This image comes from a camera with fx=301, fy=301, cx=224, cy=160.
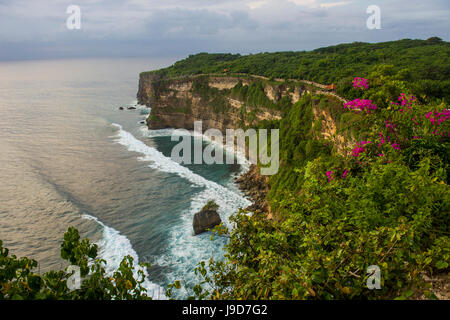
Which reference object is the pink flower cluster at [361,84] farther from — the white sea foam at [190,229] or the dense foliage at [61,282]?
the dense foliage at [61,282]

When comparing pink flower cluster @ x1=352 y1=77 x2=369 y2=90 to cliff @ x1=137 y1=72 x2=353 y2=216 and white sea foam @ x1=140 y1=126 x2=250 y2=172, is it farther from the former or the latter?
white sea foam @ x1=140 y1=126 x2=250 y2=172

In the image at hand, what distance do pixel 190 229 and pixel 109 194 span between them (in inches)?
554

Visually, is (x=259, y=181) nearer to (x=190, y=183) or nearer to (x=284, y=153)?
(x=284, y=153)

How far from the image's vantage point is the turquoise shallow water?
91.1 ft

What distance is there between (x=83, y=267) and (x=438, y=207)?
10.1 m

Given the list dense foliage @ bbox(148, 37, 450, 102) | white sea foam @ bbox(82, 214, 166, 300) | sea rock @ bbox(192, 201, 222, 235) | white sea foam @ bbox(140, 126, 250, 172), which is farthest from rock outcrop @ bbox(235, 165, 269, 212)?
dense foliage @ bbox(148, 37, 450, 102)

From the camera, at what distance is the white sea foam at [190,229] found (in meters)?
25.5

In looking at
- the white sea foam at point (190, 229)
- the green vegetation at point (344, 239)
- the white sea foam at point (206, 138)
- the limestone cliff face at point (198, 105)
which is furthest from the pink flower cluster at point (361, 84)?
the limestone cliff face at point (198, 105)

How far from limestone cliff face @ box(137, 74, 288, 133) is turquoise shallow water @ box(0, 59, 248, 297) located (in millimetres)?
5448

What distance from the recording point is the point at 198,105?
236ft

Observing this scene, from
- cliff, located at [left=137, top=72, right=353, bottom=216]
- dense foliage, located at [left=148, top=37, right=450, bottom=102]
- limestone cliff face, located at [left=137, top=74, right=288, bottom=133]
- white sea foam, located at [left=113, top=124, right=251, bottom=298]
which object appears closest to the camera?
white sea foam, located at [left=113, top=124, right=251, bottom=298]

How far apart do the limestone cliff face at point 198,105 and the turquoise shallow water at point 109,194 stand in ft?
17.9

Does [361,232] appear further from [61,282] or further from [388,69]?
[388,69]
